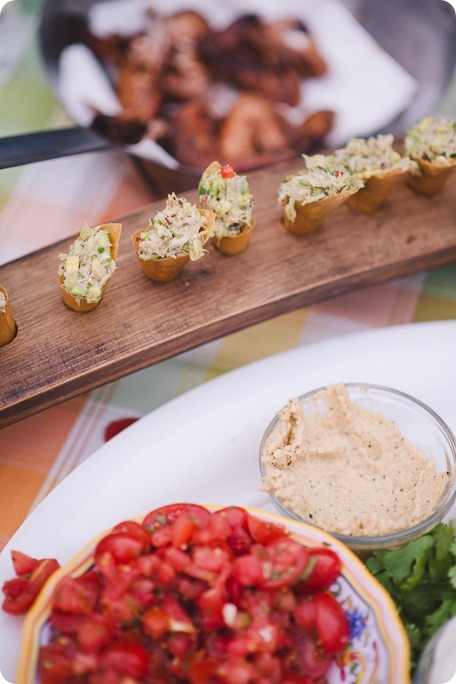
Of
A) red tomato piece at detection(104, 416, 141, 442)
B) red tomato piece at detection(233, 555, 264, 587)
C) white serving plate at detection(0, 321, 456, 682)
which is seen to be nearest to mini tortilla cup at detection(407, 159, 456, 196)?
white serving plate at detection(0, 321, 456, 682)

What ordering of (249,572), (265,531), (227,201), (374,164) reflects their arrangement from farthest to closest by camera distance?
1. (374,164)
2. (227,201)
3. (265,531)
4. (249,572)

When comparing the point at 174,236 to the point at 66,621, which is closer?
the point at 66,621

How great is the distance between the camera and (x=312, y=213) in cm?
176

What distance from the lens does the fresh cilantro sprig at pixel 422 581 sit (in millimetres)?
1462

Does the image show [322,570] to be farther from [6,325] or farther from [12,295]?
[12,295]

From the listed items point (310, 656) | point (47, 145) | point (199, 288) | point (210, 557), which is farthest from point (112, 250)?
point (310, 656)

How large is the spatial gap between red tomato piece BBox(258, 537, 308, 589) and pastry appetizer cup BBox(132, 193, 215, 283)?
2.08 feet

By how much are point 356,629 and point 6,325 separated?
93cm

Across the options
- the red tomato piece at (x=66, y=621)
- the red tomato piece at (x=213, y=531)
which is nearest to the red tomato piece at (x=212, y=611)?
the red tomato piece at (x=213, y=531)

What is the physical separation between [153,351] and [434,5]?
1.43m

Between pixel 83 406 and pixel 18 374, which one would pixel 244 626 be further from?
pixel 83 406

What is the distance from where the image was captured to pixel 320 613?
1302 mm

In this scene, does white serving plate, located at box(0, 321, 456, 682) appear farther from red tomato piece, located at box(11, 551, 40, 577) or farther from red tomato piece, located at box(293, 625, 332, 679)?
red tomato piece, located at box(293, 625, 332, 679)

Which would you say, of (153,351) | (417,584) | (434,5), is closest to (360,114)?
(434,5)
